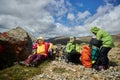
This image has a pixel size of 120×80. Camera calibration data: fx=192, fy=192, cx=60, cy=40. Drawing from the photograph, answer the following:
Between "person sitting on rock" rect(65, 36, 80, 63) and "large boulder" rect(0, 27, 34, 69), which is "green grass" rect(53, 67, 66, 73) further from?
"large boulder" rect(0, 27, 34, 69)

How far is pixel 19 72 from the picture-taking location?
673 inches

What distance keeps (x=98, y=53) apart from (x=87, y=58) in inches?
48.3

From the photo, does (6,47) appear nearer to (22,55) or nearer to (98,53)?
(22,55)

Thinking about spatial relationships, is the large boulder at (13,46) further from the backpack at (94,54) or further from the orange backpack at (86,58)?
the backpack at (94,54)

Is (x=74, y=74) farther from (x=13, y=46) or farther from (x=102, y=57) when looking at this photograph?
(x=13, y=46)

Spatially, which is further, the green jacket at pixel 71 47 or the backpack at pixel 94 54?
the green jacket at pixel 71 47

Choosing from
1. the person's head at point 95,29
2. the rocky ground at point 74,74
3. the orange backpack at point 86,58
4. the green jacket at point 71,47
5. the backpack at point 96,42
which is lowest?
the rocky ground at point 74,74

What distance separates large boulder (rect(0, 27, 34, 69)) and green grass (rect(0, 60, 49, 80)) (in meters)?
Answer: 1.90

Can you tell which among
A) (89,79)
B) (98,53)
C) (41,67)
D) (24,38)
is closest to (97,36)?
(98,53)

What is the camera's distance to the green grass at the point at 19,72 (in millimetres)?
15955

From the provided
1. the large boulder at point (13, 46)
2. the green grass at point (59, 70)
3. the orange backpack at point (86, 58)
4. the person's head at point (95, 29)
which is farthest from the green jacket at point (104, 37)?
the large boulder at point (13, 46)

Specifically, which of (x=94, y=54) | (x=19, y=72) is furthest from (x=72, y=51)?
(x=19, y=72)

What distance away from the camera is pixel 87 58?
19.3 m

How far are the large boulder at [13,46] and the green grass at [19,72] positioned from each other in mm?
1904
